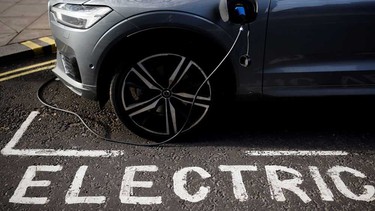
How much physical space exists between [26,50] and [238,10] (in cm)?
335

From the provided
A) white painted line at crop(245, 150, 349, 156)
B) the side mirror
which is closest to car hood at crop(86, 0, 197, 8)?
the side mirror

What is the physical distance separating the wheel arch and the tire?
96 mm

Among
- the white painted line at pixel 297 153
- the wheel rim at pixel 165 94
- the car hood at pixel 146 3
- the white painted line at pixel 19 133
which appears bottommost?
the white painted line at pixel 297 153

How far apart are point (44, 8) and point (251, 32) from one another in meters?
5.02

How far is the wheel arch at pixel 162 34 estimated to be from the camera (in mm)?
2873

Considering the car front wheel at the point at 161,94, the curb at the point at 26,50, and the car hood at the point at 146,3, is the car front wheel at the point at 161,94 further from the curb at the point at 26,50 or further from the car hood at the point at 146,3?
the curb at the point at 26,50

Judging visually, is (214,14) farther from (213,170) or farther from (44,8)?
(44,8)

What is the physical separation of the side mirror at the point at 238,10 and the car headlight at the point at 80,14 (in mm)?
819

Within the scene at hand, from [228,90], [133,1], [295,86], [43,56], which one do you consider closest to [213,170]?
[228,90]

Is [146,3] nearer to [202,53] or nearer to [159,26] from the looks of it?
[159,26]

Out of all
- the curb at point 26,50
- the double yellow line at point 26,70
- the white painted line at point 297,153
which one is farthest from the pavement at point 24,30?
the white painted line at point 297,153

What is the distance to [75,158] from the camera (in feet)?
10.2

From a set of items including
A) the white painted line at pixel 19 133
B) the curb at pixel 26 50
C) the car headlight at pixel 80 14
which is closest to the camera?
the car headlight at pixel 80 14

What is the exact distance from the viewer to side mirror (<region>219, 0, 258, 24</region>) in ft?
9.17
